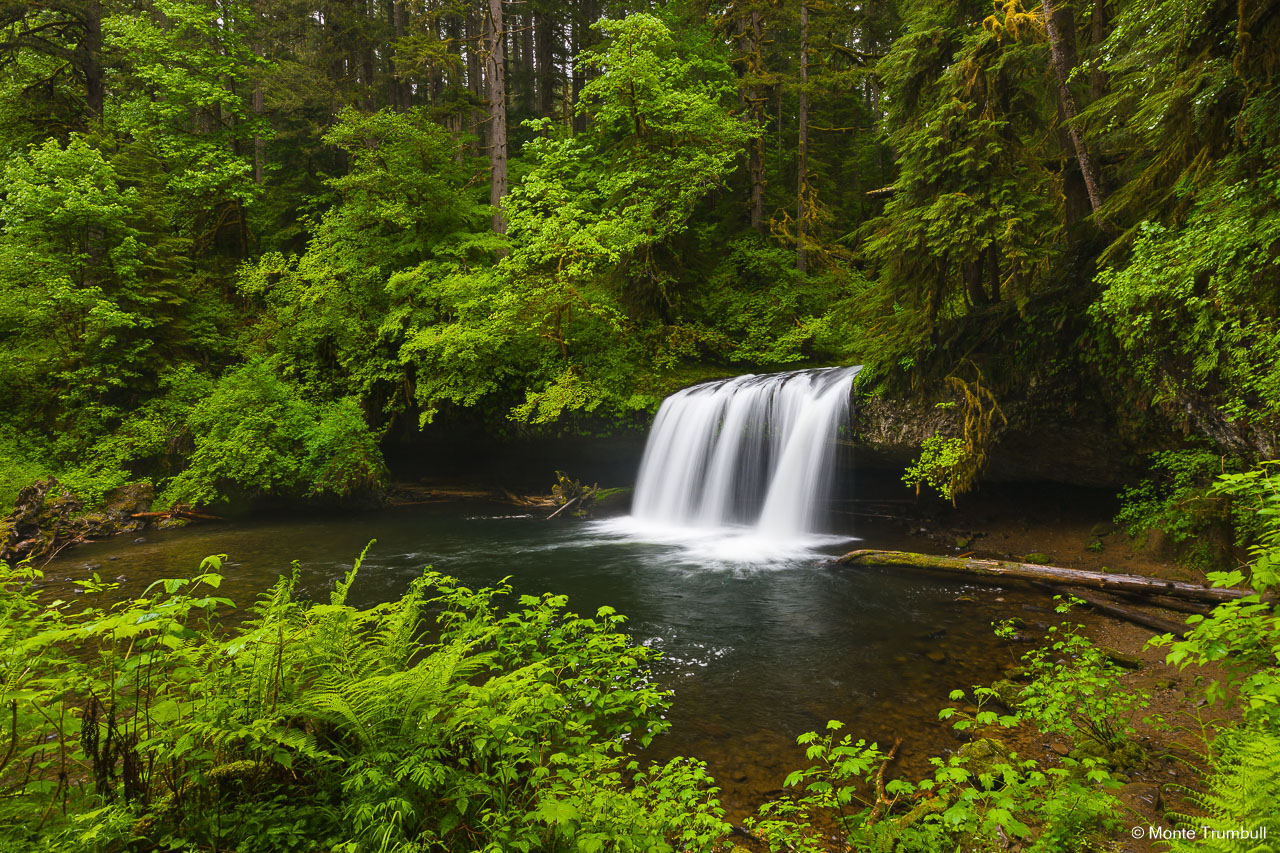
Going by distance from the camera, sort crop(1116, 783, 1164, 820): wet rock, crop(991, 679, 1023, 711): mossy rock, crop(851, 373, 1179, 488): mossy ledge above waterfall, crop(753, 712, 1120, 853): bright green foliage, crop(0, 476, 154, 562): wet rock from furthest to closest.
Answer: crop(0, 476, 154, 562): wet rock, crop(851, 373, 1179, 488): mossy ledge above waterfall, crop(991, 679, 1023, 711): mossy rock, crop(1116, 783, 1164, 820): wet rock, crop(753, 712, 1120, 853): bright green foliage

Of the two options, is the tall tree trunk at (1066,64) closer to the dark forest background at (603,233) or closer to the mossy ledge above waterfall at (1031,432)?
the dark forest background at (603,233)

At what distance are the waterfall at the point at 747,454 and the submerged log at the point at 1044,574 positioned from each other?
246 centimetres

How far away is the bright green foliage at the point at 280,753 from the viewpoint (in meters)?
2.05

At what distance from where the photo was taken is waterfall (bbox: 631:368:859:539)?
11.2 meters

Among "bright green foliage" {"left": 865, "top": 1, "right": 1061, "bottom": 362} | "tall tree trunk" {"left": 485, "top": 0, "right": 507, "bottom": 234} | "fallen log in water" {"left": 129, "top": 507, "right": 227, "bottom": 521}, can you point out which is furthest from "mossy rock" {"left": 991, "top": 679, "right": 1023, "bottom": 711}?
"fallen log in water" {"left": 129, "top": 507, "right": 227, "bottom": 521}

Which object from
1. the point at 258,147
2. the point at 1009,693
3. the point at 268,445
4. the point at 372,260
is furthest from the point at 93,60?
the point at 1009,693

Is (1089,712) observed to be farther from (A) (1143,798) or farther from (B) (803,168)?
(B) (803,168)

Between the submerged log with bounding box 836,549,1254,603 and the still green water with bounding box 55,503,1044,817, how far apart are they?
30 cm

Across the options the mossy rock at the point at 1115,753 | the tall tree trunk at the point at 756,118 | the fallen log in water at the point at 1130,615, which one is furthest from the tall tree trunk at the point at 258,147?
the mossy rock at the point at 1115,753

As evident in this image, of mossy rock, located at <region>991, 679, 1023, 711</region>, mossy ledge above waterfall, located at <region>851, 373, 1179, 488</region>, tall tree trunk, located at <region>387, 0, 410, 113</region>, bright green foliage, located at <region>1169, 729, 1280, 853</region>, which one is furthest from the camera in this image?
tall tree trunk, located at <region>387, 0, 410, 113</region>

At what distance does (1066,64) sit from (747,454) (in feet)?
26.3

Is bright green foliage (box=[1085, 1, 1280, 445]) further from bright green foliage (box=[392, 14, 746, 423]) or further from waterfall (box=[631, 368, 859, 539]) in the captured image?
bright green foliage (box=[392, 14, 746, 423])

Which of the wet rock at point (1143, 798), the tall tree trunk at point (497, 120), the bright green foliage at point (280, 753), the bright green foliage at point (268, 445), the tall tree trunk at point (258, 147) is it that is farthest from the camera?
the tall tree trunk at point (258, 147)

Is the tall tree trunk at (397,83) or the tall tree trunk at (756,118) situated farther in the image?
the tall tree trunk at (397,83)
